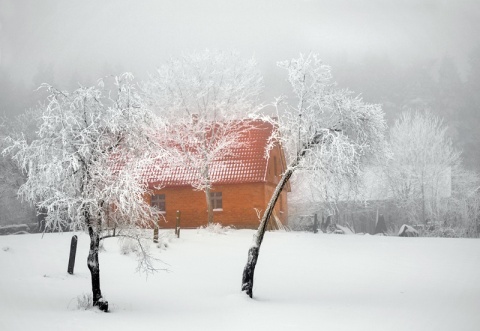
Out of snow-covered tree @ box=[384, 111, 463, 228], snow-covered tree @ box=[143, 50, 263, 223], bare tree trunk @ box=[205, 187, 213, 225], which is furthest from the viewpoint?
snow-covered tree @ box=[384, 111, 463, 228]

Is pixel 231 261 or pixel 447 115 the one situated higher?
pixel 447 115

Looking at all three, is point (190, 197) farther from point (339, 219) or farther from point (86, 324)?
point (86, 324)

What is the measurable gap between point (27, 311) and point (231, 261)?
8.50 m

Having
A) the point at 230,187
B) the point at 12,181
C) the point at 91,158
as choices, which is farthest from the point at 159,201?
the point at 91,158

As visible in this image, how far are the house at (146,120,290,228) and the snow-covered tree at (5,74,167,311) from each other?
1550cm

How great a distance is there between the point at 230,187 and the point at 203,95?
17.5 ft

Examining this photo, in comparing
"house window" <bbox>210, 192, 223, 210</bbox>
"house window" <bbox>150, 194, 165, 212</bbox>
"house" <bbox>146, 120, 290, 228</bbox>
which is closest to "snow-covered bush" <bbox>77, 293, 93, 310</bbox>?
"house" <bbox>146, 120, 290, 228</bbox>

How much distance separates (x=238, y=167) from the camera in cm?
2502

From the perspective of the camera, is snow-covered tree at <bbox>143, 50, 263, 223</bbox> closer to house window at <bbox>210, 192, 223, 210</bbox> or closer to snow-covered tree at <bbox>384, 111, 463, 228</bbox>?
house window at <bbox>210, 192, 223, 210</bbox>

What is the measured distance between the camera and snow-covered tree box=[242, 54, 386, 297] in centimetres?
1073

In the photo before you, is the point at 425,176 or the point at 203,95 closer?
the point at 203,95

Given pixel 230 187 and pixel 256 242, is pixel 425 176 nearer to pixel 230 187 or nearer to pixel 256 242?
pixel 230 187

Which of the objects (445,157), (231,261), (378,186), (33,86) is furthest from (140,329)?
(33,86)

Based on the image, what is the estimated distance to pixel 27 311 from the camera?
812 centimetres
